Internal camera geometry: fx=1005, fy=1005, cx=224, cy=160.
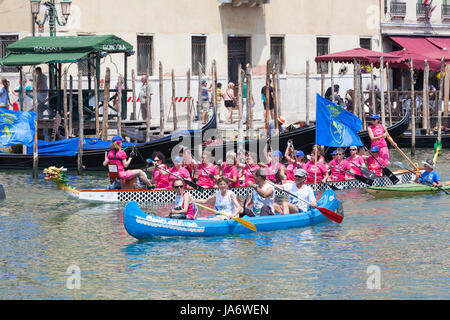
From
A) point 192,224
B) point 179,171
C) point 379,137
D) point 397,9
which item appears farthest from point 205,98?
point 192,224

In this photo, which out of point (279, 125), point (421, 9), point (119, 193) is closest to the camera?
point (119, 193)

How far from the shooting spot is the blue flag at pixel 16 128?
2486cm

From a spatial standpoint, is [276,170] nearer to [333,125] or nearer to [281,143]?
[333,125]

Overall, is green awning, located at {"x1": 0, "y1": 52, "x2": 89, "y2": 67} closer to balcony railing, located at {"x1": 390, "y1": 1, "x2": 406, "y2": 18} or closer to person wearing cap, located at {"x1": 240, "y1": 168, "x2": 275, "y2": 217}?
person wearing cap, located at {"x1": 240, "y1": 168, "x2": 275, "y2": 217}

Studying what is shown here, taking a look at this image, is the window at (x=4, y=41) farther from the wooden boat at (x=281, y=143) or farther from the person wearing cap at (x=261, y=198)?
the person wearing cap at (x=261, y=198)

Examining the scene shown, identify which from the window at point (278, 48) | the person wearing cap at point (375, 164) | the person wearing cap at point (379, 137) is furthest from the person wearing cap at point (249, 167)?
the window at point (278, 48)

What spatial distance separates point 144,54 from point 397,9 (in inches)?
464

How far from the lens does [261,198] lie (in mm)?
18141

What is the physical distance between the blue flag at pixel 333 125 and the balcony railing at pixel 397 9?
20498 mm

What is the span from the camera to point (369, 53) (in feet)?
109

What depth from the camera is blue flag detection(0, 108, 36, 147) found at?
24.9m

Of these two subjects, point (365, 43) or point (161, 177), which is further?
point (365, 43)

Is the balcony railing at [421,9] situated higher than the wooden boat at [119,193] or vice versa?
the balcony railing at [421,9]
